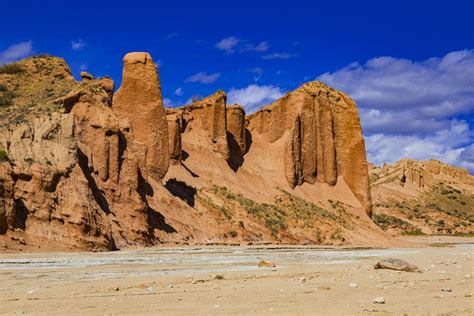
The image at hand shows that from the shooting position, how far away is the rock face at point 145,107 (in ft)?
139

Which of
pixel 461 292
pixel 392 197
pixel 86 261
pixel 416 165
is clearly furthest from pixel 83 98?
pixel 416 165

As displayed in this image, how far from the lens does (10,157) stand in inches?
1093

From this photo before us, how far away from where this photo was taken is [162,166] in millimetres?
42438

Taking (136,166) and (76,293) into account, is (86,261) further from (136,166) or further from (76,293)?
(136,166)

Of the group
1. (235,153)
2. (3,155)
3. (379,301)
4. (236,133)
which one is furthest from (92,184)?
(236,133)

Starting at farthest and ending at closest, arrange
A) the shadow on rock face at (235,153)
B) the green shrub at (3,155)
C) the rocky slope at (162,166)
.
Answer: the shadow on rock face at (235,153), the rocky slope at (162,166), the green shrub at (3,155)

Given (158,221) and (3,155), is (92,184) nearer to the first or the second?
(3,155)

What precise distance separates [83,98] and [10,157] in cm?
752

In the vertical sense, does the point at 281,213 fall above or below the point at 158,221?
above

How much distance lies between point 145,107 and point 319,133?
22.3 m

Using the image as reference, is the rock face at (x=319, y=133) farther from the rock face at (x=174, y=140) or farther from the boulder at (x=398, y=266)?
the boulder at (x=398, y=266)

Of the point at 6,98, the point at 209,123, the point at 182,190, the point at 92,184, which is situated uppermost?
the point at 209,123

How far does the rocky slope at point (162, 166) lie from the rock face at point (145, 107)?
0.07 m

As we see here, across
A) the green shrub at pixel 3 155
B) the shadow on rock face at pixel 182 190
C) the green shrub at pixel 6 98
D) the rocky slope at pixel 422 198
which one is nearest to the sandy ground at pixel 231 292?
the green shrub at pixel 3 155
